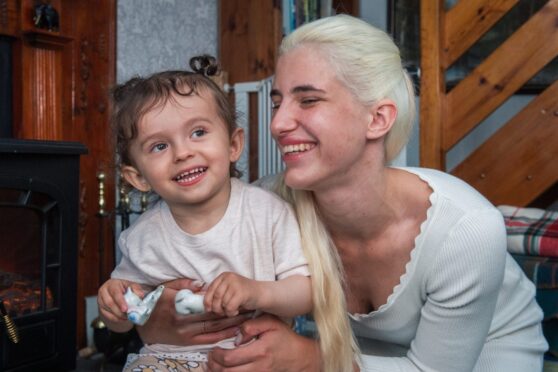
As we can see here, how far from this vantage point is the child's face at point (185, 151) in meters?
1.29

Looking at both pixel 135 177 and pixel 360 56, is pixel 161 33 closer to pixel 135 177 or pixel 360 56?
pixel 135 177

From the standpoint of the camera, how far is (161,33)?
332 centimetres

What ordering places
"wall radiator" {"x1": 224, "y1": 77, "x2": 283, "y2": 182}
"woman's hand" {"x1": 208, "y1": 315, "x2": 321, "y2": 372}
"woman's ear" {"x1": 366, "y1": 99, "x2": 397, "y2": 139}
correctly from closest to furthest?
"woman's hand" {"x1": 208, "y1": 315, "x2": 321, "y2": 372} → "woman's ear" {"x1": 366, "y1": 99, "x2": 397, "y2": 139} → "wall radiator" {"x1": 224, "y1": 77, "x2": 283, "y2": 182}

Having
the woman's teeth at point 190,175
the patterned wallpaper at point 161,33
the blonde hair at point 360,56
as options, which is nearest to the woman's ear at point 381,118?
the blonde hair at point 360,56

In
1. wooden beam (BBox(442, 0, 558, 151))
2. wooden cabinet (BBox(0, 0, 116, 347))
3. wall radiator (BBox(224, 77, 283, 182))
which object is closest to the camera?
wooden beam (BBox(442, 0, 558, 151))

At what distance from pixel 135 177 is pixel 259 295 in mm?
438

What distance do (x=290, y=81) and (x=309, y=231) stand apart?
0.32 m

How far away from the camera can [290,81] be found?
1323 mm

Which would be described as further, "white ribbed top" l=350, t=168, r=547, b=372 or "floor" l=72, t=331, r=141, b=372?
"floor" l=72, t=331, r=141, b=372

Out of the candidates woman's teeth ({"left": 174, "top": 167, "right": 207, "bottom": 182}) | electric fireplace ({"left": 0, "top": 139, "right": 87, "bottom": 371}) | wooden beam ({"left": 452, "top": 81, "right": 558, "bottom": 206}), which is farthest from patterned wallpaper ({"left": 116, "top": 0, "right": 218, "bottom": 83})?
woman's teeth ({"left": 174, "top": 167, "right": 207, "bottom": 182})

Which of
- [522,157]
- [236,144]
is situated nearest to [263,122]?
[522,157]

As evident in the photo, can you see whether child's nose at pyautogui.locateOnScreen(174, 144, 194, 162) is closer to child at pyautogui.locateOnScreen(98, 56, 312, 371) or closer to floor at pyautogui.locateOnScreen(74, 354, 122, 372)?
child at pyautogui.locateOnScreen(98, 56, 312, 371)

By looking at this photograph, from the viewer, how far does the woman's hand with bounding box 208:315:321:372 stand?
1.25 m

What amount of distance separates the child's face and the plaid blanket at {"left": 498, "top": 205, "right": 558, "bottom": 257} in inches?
48.1
